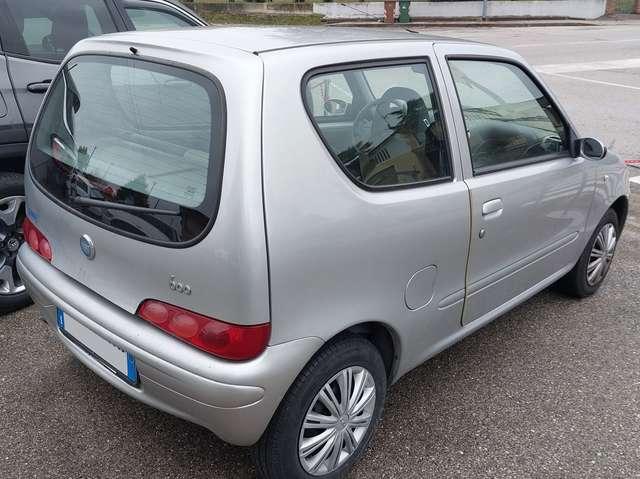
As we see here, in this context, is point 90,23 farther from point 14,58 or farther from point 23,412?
point 23,412

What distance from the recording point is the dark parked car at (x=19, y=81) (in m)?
3.37

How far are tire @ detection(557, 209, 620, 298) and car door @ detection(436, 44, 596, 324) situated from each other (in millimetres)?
329

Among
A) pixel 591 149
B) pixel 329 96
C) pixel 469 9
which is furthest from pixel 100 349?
pixel 469 9

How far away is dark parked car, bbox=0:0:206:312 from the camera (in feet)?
11.1

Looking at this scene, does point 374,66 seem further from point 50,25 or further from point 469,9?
point 469,9

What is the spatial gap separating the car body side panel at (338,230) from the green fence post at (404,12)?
88.6 feet

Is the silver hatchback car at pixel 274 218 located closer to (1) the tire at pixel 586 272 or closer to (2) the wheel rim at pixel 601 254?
(1) the tire at pixel 586 272

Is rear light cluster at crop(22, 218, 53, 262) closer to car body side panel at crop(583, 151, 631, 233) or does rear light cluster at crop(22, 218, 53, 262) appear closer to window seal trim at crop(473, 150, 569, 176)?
window seal trim at crop(473, 150, 569, 176)

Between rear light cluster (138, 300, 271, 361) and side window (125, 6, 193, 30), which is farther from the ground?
side window (125, 6, 193, 30)

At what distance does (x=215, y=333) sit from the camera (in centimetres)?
191

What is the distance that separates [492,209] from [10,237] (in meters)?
2.60

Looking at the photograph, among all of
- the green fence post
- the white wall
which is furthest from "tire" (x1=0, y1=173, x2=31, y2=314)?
the white wall

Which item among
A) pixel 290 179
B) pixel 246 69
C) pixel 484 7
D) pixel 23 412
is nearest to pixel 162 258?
pixel 290 179

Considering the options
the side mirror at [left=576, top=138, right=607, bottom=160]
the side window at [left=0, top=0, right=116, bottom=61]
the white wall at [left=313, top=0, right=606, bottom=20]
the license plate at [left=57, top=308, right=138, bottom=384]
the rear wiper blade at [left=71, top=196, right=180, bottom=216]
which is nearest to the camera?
the rear wiper blade at [left=71, top=196, right=180, bottom=216]
